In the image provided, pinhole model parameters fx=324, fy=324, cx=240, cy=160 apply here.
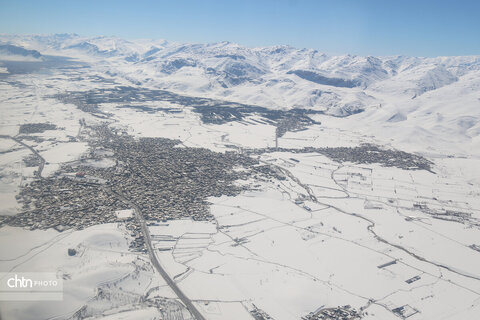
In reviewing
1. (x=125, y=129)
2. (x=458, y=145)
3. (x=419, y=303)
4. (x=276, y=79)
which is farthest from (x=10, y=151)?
(x=276, y=79)

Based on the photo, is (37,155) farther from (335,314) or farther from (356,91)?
(356,91)

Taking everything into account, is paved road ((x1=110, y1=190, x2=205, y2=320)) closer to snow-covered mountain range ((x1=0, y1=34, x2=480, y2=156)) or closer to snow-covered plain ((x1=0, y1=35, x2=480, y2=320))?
snow-covered plain ((x1=0, y1=35, x2=480, y2=320))

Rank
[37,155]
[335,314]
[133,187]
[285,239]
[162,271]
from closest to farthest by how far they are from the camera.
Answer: [335,314], [162,271], [285,239], [133,187], [37,155]

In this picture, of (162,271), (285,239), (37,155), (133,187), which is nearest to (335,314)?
(285,239)

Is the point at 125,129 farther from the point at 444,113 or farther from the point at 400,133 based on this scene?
the point at 444,113

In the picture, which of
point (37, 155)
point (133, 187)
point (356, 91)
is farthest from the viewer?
point (356, 91)

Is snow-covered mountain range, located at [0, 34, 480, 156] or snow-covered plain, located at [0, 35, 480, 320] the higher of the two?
snow-covered mountain range, located at [0, 34, 480, 156]

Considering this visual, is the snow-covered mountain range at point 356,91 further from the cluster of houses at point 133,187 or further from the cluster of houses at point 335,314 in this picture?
the cluster of houses at point 335,314

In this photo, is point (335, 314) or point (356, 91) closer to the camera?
point (335, 314)

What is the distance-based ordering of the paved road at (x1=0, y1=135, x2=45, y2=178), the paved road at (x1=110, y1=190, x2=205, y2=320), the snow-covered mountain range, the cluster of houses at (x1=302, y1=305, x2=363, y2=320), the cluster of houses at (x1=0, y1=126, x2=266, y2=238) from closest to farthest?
the paved road at (x1=110, y1=190, x2=205, y2=320), the cluster of houses at (x1=302, y1=305, x2=363, y2=320), the cluster of houses at (x1=0, y1=126, x2=266, y2=238), the paved road at (x1=0, y1=135, x2=45, y2=178), the snow-covered mountain range

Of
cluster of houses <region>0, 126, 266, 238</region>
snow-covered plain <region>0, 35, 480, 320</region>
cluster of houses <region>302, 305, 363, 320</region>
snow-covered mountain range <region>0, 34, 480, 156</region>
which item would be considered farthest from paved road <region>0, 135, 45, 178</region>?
snow-covered mountain range <region>0, 34, 480, 156</region>

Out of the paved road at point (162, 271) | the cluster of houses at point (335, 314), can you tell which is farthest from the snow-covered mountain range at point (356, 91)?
the paved road at point (162, 271)
